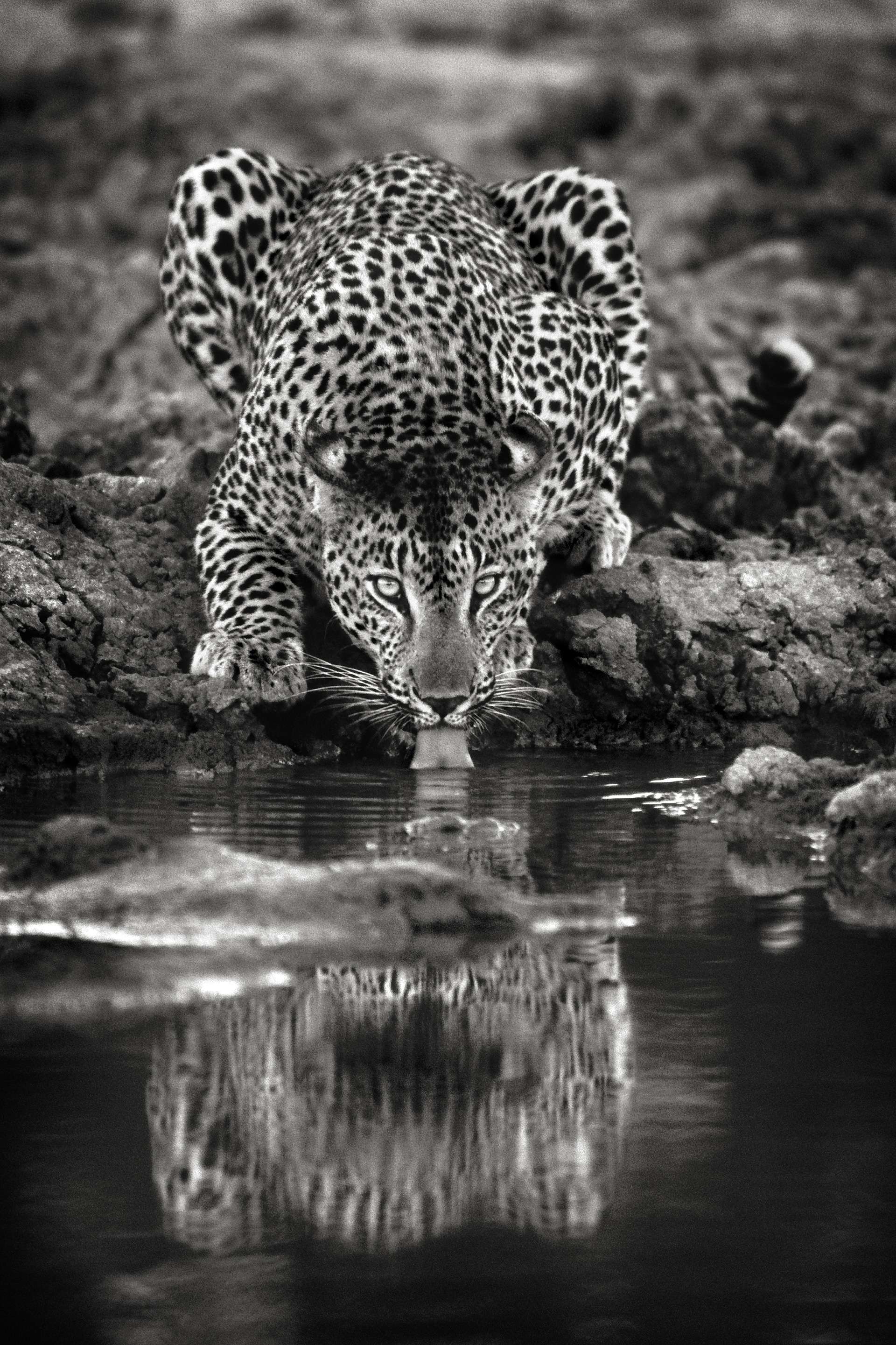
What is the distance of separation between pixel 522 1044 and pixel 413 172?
278 inches

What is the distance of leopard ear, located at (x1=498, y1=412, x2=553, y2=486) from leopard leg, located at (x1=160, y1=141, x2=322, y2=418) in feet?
9.00

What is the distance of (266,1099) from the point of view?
16.2 feet

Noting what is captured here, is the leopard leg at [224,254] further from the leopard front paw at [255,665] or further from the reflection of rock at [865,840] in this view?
the reflection of rock at [865,840]

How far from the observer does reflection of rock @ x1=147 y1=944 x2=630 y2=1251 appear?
14.3ft

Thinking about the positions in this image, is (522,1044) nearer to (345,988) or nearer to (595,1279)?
(345,988)

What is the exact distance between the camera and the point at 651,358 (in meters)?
16.4

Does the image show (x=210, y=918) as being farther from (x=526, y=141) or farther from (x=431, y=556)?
(x=526, y=141)

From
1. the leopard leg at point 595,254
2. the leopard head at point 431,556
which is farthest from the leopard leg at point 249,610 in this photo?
the leopard leg at point 595,254

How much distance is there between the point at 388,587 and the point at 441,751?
0.68 metres

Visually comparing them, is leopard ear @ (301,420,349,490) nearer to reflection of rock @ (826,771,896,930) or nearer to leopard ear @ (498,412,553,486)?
leopard ear @ (498,412,553,486)

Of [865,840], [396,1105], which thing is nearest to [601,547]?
[865,840]

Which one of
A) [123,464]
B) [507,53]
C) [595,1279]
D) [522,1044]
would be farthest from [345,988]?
[507,53]

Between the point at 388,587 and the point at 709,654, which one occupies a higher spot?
the point at 388,587

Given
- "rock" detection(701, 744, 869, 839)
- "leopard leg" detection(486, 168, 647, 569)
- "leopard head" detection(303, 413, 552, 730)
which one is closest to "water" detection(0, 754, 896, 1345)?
"rock" detection(701, 744, 869, 839)
